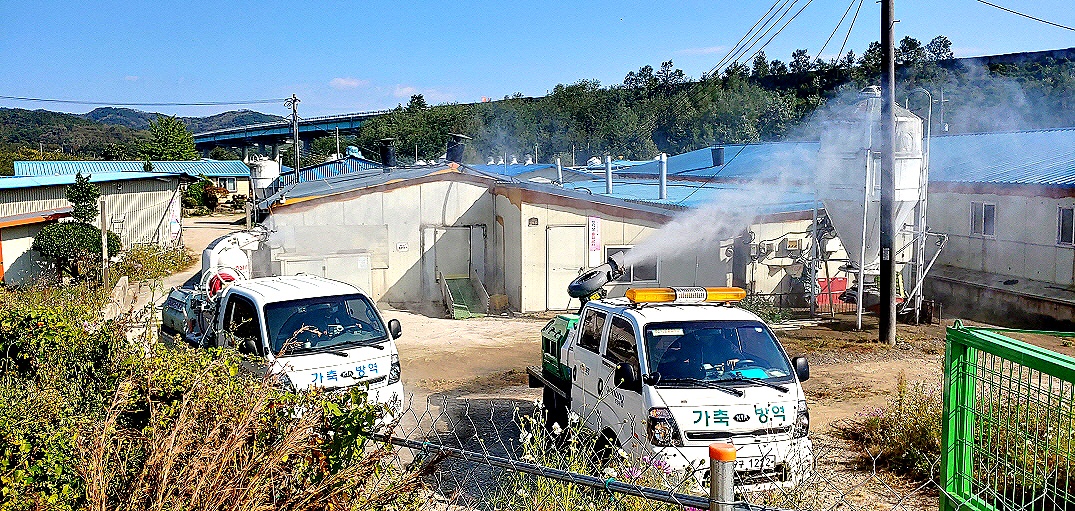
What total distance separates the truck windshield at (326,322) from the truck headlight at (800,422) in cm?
495

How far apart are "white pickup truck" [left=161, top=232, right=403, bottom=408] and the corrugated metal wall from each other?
13.8m

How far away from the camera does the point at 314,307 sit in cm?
1047

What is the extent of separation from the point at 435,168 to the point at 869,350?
457 inches

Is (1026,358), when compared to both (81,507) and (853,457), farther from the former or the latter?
(853,457)

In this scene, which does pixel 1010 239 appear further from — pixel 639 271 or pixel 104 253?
pixel 104 253

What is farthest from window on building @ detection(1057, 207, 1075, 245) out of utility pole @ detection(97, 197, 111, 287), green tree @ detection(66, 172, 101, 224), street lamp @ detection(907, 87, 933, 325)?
green tree @ detection(66, 172, 101, 224)

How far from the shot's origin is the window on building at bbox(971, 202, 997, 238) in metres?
23.4

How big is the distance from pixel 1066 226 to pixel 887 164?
7.79 metres

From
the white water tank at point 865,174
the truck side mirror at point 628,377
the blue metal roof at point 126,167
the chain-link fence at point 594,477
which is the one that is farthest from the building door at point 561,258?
the blue metal roof at point 126,167

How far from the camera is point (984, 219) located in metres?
23.7

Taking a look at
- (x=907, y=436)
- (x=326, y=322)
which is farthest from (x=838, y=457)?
(x=326, y=322)

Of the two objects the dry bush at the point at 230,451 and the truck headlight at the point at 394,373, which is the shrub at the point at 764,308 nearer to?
the truck headlight at the point at 394,373

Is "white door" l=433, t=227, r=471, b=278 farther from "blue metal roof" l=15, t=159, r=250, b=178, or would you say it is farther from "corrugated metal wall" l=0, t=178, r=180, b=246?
"blue metal roof" l=15, t=159, r=250, b=178

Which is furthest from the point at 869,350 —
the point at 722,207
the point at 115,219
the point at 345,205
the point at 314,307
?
the point at 115,219
